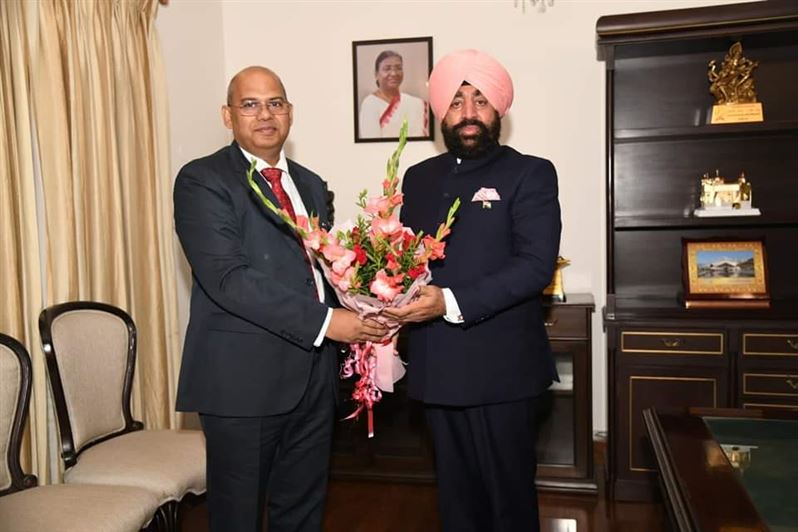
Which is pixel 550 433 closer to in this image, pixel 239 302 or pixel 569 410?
pixel 569 410

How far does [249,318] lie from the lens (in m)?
1.86

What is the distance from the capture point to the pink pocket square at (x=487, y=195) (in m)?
2.04

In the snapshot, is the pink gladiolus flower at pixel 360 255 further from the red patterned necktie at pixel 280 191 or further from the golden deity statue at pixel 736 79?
the golden deity statue at pixel 736 79

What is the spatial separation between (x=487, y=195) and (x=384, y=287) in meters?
0.50

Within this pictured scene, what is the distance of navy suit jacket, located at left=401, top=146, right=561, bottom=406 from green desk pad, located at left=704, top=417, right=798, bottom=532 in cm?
53

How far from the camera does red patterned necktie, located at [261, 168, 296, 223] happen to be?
196 cm

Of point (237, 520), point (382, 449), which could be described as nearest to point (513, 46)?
point (382, 449)

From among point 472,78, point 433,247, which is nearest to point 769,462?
point 433,247

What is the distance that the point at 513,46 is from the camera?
3.59 m

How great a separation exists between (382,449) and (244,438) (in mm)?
1595

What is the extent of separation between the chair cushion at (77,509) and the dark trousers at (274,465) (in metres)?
0.24

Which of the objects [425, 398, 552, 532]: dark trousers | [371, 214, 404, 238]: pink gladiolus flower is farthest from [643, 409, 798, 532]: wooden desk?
[371, 214, 404, 238]: pink gladiolus flower

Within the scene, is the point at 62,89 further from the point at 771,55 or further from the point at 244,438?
the point at 771,55

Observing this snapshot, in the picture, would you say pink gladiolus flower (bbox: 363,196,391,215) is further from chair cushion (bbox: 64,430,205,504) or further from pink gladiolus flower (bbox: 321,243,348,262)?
chair cushion (bbox: 64,430,205,504)
